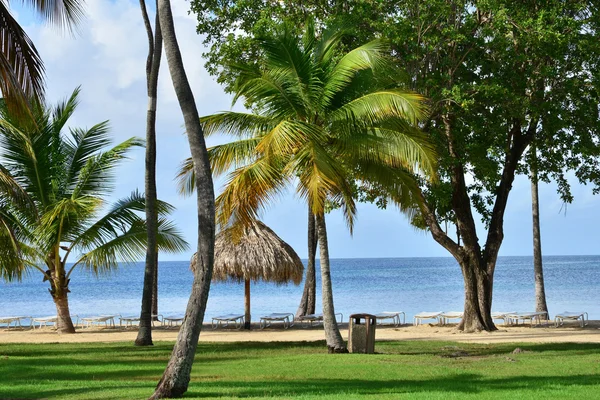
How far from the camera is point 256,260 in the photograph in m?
23.1

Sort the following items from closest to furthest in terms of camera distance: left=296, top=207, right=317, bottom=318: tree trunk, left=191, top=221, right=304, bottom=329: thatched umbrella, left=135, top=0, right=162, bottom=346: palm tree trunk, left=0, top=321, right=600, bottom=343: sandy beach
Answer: left=135, top=0, right=162, bottom=346: palm tree trunk → left=0, top=321, right=600, bottom=343: sandy beach → left=191, top=221, right=304, bottom=329: thatched umbrella → left=296, top=207, right=317, bottom=318: tree trunk

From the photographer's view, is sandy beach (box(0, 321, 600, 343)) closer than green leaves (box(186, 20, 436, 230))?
No

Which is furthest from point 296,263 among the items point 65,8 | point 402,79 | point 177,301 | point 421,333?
point 177,301

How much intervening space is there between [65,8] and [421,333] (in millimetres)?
13169

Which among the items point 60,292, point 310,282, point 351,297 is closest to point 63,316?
point 60,292

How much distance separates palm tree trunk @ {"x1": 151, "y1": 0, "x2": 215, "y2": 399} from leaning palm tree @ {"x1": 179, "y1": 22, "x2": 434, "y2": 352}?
11.8 ft

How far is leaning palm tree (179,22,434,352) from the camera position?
1361cm

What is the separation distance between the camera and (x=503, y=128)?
1884cm

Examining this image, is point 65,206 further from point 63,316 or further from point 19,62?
point 19,62

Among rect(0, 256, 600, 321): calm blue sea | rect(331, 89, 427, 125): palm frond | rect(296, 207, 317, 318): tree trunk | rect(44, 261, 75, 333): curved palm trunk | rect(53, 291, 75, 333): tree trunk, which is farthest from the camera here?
rect(0, 256, 600, 321): calm blue sea

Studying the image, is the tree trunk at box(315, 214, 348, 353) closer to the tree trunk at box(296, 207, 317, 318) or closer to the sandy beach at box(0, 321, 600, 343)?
the sandy beach at box(0, 321, 600, 343)

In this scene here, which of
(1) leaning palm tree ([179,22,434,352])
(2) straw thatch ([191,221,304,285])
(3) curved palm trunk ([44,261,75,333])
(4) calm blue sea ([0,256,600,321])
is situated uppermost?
(1) leaning palm tree ([179,22,434,352])

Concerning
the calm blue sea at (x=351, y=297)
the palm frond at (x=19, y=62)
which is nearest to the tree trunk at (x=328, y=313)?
the palm frond at (x=19, y=62)

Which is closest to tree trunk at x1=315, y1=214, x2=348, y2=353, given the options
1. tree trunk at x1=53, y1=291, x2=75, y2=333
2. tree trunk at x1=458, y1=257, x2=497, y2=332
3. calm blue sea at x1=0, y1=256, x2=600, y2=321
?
tree trunk at x1=458, y1=257, x2=497, y2=332
